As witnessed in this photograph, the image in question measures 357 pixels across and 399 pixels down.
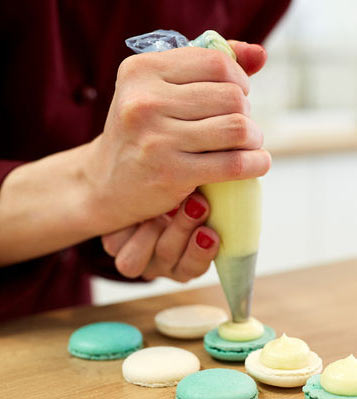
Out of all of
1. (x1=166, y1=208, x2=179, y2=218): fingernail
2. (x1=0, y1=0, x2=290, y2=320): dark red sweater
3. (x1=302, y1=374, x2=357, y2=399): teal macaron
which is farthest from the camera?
(x1=0, y1=0, x2=290, y2=320): dark red sweater

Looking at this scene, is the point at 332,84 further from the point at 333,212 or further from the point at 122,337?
the point at 122,337

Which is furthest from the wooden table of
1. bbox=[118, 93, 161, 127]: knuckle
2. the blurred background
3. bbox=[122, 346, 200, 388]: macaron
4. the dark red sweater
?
the blurred background

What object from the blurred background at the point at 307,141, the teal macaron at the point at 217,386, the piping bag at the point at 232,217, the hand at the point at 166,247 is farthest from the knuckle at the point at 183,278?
the blurred background at the point at 307,141

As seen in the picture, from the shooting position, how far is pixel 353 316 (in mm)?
711

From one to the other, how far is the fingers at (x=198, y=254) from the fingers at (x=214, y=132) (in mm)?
98

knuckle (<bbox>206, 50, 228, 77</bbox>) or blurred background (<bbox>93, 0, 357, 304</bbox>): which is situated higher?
knuckle (<bbox>206, 50, 228, 77</bbox>)

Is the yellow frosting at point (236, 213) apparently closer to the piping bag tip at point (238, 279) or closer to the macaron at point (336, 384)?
the piping bag tip at point (238, 279)

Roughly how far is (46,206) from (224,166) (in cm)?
24

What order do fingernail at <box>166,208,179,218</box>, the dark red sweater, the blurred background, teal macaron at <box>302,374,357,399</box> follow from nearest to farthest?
teal macaron at <box>302,374,357,399</box>, fingernail at <box>166,208,179,218</box>, the dark red sweater, the blurred background

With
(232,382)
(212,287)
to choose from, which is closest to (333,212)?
(212,287)

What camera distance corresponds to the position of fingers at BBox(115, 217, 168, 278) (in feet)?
2.35

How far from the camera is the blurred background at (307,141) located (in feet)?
6.09

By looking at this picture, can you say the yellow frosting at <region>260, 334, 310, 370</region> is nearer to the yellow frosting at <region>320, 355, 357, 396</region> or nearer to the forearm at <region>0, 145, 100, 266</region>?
the yellow frosting at <region>320, 355, 357, 396</region>

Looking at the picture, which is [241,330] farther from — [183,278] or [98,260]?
[98,260]
